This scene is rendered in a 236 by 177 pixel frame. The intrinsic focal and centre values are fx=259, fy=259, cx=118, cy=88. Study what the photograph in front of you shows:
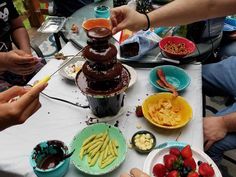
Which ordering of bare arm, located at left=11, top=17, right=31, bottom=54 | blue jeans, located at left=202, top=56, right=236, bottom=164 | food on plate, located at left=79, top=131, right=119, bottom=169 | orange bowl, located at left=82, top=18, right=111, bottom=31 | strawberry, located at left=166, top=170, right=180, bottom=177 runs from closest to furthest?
1. strawberry, located at left=166, top=170, right=180, bottom=177
2. food on plate, located at left=79, top=131, right=119, bottom=169
3. orange bowl, located at left=82, top=18, right=111, bottom=31
4. blue jeans, located at left=202, top=56, right=236, bottom=164
5. bare arm, located at left=11, top=17, right=31, bottom=54

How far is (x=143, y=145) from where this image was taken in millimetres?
1046

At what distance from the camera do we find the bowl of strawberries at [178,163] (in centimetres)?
92

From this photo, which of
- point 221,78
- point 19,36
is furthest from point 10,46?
point 221,78

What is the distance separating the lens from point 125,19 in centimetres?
144

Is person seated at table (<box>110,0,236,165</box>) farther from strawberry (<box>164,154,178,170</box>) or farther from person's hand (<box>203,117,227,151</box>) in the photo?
strawberry (<box>164,154,178,170</box>)

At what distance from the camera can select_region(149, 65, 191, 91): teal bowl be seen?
134 centimetres

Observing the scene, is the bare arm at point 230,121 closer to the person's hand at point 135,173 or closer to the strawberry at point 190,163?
the strawberry at point 190,163

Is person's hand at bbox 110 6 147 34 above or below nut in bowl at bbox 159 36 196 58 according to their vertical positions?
above

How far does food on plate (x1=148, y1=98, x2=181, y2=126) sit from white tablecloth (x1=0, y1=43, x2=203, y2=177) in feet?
0.14

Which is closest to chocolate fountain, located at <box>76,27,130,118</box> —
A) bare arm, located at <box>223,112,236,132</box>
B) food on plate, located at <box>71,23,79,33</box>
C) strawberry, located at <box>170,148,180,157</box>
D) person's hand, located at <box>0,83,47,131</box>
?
person's hand, located at <box>0,83,47,131</box>

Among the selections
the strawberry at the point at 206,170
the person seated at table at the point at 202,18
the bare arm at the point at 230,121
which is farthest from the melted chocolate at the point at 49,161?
the bare arm at the point at 230,121

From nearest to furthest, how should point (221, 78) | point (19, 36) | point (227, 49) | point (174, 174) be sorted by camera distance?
point (174, 174) < point (221, 78) < point (19, 36) < point (227, 49)

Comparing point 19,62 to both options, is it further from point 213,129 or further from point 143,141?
point 213,129

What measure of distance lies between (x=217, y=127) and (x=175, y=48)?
0.51 meters
